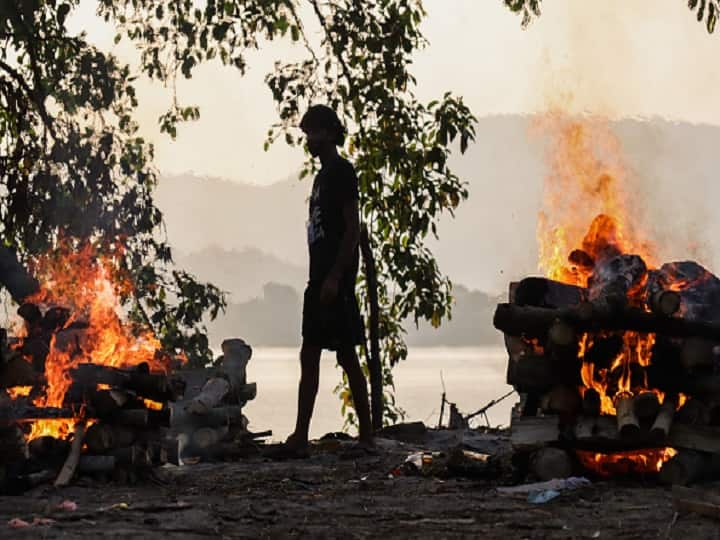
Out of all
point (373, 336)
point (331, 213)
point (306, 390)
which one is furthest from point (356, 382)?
point (373, 336)

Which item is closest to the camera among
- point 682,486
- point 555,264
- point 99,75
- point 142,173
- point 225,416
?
point 682,486

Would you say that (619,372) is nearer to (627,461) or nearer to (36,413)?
(627,461)

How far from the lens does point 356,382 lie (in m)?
9.60

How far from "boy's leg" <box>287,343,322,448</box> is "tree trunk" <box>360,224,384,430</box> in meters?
4.11

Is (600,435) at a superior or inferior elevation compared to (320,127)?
inferior

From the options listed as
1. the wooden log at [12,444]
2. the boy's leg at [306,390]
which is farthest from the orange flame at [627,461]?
the wooden log at [12,444]

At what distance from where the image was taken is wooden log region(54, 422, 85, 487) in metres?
7.84

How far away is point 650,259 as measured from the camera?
351 inches

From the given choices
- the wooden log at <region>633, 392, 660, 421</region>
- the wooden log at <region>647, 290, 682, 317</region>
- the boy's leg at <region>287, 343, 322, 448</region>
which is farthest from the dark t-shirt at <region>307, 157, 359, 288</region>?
the wooden log at <region>633, 392, 660, 421</region>

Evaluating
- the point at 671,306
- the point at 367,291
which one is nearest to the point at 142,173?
the point at 367,291

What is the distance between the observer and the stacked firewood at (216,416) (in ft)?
33.8

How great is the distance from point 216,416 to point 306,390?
1.50 m

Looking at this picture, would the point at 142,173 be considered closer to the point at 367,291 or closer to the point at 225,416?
the point at 367,291

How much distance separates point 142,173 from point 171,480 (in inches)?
284
